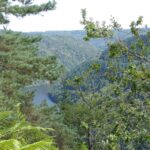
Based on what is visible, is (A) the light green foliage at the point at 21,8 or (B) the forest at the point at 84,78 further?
(A) the light green foliage at the point at 21,8

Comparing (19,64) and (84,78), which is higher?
(19,64)

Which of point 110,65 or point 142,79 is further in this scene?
point 110,65

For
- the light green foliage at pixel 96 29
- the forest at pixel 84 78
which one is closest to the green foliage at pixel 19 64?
the forest at pixel 84 78

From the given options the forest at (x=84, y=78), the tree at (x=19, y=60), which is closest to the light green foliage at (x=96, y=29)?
the forest at (x=84, y=78)

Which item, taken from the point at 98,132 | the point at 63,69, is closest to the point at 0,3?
the point at 63,69

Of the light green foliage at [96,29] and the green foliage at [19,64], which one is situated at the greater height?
the light green foliage at [96,29]

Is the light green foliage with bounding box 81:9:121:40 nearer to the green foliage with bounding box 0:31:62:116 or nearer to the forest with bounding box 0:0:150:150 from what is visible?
the forest with bounding box 0:0:150:150

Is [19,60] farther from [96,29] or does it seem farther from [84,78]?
[96,29]

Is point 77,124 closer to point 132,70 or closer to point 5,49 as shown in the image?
point 5,49

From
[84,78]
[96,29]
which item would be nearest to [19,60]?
[84,78]

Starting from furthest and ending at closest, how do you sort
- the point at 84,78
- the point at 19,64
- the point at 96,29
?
the point at 84,78
the point at 19,64
the point at 96,29

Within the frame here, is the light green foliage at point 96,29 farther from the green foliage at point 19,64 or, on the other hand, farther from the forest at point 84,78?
the green foliage at point 19,64

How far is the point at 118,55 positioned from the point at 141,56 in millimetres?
639

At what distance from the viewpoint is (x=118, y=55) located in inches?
472
